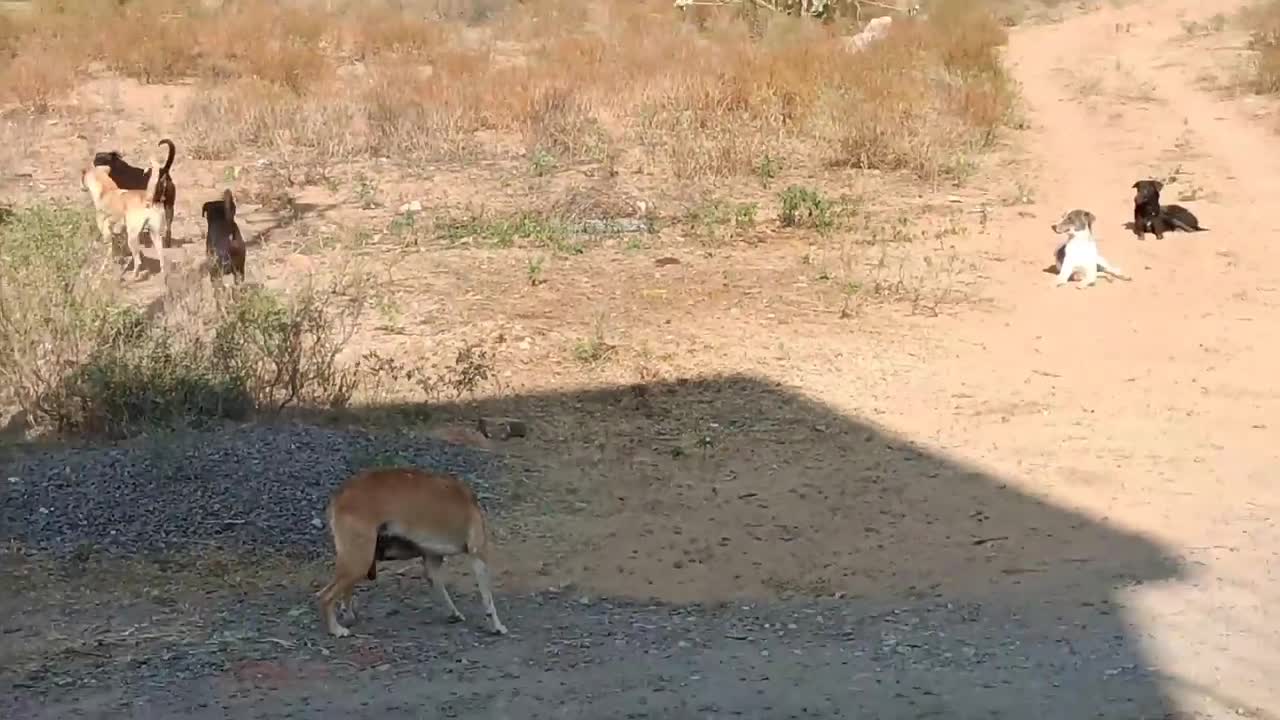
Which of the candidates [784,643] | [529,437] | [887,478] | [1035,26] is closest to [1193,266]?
[887,478]

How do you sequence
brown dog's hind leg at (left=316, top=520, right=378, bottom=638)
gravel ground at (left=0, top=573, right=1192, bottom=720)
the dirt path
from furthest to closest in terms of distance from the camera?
the dirt path, brown dog's hind leg at (left=316, top=520, right=378, bottom=638), gravel ground at (left=0, top=573, right=1192, bottom=720)

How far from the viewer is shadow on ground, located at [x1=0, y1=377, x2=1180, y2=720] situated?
500 cm

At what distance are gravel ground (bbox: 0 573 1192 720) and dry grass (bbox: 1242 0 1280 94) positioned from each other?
14.6 metres

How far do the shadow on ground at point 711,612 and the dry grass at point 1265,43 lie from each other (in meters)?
12.6

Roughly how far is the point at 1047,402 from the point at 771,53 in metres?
11.3

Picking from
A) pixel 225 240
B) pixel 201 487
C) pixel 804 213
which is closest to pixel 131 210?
pixel 225 240

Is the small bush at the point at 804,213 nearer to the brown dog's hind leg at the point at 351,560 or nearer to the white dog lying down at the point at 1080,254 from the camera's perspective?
the white dog lying down at the point at 1080,254

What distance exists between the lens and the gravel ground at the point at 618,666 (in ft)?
16.1

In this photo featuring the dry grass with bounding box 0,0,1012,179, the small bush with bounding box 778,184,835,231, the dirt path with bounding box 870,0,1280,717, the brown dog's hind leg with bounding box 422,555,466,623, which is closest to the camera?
the brown dog's hind leg with bounding box 422,555,466,623

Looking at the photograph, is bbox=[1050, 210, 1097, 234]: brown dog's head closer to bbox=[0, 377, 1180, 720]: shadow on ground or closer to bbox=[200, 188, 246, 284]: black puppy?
bbox=[0, 377, 1180, 720]: shadow on ground

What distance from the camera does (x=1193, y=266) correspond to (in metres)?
11.9

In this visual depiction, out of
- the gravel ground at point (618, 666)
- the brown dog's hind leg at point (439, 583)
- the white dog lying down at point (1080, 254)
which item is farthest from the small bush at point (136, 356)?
the white dog lying down at point (1080, 254)

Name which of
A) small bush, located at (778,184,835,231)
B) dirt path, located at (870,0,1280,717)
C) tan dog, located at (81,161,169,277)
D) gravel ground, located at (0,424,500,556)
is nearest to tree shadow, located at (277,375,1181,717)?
dirt path, located at (870,0,1280,717)

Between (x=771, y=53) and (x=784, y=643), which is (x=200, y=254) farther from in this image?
(x=771, y=53)
